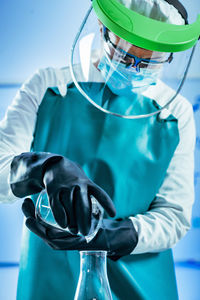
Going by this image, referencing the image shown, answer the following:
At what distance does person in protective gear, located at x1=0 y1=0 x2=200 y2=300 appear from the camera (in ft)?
2.94

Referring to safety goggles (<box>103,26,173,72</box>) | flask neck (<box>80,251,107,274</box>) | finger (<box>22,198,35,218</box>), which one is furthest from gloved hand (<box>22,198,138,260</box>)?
safety goggles (<box>103,26,173,72</box>)

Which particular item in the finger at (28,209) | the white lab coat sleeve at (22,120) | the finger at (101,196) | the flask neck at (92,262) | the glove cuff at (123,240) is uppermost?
the white lab coat sleeve at (22,120)

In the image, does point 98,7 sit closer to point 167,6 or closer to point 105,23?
point 105,23

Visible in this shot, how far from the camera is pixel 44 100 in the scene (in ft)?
3.78

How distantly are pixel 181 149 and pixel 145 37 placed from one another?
459 mm

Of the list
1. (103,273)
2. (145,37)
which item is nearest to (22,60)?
(145,37)

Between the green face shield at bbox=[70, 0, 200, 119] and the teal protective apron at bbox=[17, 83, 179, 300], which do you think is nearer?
the green face shield at bbox=[70, 0, 200, 119]

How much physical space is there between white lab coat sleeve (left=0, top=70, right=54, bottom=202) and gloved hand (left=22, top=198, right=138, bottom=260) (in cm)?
13

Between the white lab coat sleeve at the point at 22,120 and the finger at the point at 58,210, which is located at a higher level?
the white lab coat sleeve at the point at 22,120

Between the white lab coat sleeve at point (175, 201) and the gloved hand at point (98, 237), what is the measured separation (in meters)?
0.05

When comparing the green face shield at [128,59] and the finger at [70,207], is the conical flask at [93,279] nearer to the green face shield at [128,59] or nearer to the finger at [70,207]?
the finger at [70,207]

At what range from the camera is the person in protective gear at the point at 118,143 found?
2.94ft

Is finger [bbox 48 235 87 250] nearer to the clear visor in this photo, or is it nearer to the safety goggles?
the clear visor

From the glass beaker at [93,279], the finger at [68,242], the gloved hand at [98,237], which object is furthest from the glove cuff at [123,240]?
the glass beaker at [93,279]
